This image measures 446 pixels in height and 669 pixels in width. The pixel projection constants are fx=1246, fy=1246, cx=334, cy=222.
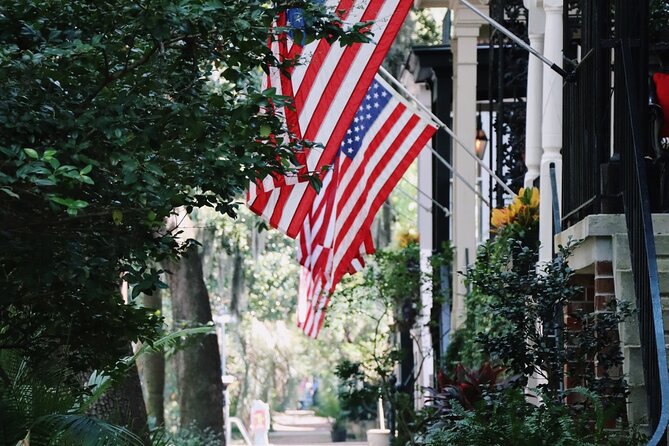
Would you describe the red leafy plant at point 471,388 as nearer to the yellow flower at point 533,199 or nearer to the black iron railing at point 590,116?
the black iron railing at point 590,116

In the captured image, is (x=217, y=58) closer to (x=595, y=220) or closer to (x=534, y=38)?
(x=595, y=220)

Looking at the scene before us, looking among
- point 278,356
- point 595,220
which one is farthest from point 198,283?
point 278,356

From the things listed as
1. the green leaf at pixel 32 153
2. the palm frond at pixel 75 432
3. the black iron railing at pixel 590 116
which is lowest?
the palm frond at pixel 75 432

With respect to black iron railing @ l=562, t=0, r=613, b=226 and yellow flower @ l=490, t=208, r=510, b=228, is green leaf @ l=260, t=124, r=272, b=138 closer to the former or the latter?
black iron railing @ l=562, t=0, r=613, b=226

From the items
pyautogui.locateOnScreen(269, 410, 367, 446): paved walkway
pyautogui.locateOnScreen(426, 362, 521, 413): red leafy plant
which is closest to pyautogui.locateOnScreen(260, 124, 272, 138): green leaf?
pyautogui.locateOnScreen(426, 362, 521, 413): red leafy plant

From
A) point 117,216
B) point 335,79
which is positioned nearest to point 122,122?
point 117,216

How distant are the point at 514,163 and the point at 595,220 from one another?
258 inches

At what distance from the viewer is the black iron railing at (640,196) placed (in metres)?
6.23

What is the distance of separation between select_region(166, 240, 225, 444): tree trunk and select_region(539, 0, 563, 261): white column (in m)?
12.1

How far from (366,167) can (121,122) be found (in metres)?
6.52

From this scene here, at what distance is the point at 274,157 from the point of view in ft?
19.9

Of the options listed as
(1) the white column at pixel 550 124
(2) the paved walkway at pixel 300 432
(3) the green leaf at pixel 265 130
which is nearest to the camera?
(3) the green leaf at pixel 265 130

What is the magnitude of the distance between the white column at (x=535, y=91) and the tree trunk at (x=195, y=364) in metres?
11.0

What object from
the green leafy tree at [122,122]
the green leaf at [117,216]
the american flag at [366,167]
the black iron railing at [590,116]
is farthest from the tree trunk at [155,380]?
the green leaf at [117,216]
